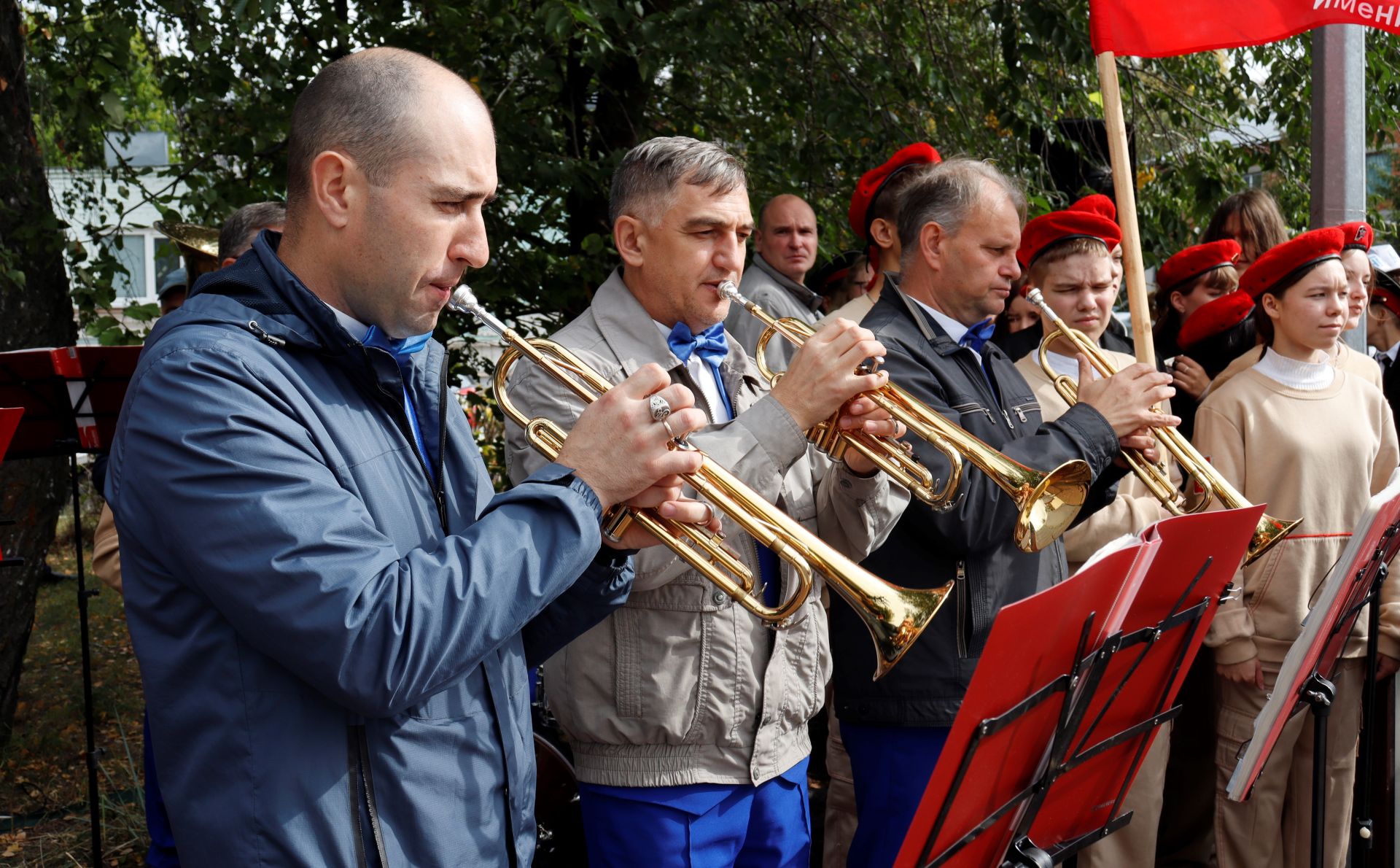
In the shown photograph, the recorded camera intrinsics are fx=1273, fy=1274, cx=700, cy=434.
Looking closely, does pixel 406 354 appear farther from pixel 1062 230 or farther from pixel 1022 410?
pixel 1062 230

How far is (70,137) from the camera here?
677 centimetres

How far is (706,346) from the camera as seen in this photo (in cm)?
305

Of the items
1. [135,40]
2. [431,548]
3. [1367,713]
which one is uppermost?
[135,40]

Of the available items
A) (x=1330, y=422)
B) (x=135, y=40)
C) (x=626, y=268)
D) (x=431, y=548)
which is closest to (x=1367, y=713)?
(x=1330, y=422)

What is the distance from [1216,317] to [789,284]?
1874 millimetres

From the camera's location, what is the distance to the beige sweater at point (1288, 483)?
4117mm

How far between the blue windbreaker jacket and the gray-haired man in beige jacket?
0.76 meters

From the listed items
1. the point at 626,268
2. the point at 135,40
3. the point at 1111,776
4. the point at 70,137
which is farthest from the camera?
the point at 135,40

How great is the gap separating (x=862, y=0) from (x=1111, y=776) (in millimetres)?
5419

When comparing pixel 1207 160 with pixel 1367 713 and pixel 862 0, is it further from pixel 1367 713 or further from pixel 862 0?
pixel 1367 713

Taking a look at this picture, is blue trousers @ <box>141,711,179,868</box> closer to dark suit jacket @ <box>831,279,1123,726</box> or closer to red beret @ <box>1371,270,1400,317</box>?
dark suit jacket @ <box>831,279,1123,726</box>

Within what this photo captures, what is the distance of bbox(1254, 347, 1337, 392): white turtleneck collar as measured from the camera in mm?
4254

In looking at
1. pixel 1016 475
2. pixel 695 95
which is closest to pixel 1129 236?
pixel 1016 475

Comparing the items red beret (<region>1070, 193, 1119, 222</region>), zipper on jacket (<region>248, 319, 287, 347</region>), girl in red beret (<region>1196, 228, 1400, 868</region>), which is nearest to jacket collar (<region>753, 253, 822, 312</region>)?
red beret (<region>1070, 193, 1119, 222</region>)
